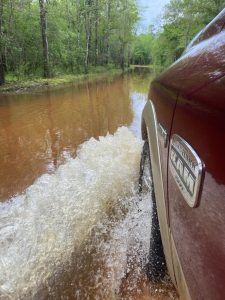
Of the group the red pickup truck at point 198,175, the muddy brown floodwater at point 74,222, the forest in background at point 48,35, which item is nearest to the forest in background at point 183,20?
the forest in background at point 48,35

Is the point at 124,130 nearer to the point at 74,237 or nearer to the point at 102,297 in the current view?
the point at 74,237

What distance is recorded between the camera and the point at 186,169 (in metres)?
0.99

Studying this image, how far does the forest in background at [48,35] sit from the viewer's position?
16156 mm

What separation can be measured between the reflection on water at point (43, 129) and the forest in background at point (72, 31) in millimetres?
5510

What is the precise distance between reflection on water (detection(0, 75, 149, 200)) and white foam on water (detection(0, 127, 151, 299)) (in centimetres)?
43

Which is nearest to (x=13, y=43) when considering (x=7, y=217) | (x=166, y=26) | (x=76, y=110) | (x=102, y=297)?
(x=76, y=110)

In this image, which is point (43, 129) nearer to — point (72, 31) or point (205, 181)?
point (205, 181)

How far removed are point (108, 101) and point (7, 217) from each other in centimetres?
801

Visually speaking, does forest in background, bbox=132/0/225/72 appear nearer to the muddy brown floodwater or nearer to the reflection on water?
the reflection on water

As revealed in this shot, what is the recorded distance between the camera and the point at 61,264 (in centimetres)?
239

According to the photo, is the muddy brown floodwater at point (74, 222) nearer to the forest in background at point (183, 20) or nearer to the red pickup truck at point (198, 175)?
the red pickup truck at point (198, 175)

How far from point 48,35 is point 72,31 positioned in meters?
8.63

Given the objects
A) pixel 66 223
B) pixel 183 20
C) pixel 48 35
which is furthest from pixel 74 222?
pixel 183 20

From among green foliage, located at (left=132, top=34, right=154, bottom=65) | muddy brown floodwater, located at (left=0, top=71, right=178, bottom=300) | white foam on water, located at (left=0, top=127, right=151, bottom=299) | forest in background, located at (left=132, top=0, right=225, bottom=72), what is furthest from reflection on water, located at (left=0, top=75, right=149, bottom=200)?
green foliage, located at (left=132, top=34, right=154, bottom=65)
